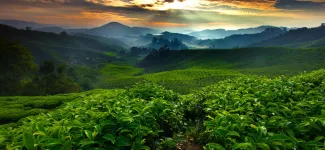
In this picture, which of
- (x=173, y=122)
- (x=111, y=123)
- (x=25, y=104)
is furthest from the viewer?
(x=25, y=104)

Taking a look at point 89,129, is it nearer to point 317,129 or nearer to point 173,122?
point 173,122

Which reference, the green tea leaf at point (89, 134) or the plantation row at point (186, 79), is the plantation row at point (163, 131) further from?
the plantation row at point (186, 79)

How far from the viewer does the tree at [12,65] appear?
72.8 m


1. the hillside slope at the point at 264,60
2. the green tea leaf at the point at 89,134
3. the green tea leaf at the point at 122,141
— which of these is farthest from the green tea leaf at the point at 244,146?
the hillside slope at the point at 264,60

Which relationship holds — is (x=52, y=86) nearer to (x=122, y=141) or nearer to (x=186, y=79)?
(x=186, y=79)

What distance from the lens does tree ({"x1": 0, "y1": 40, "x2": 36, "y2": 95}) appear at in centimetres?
7281

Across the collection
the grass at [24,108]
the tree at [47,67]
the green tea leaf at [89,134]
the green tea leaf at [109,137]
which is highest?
the green tea leaf at [89,134]

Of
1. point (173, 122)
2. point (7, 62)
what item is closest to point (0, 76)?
point (7, 62)

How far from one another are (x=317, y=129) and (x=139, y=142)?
3.84 meters

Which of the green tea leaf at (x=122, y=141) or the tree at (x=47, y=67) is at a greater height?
the green tea leaf at (x=122, y=141)

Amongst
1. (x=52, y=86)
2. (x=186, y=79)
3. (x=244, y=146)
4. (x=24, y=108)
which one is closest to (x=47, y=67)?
(x=52, y=86)

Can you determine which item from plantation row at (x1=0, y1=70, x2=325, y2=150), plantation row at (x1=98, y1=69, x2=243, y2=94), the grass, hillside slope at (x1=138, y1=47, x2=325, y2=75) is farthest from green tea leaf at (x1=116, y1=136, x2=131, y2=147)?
hillside slope at (x1=138, y1=47, x2=325, y2=75)

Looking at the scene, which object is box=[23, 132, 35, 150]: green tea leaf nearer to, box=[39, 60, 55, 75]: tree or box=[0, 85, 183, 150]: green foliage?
box=[0, 85, 183, 150]: green foliage

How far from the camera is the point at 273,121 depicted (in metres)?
5.15
